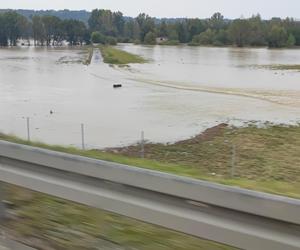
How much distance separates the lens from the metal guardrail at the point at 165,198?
117 inches

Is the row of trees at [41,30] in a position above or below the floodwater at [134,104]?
above

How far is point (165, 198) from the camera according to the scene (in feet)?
11.4

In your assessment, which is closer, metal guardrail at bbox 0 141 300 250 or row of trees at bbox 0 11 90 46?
metal guardrail at bbox 0 141 300 250

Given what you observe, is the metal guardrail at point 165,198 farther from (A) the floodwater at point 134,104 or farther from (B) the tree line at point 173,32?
(B) the tree line at point 173,32

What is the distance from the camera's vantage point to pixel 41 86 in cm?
4997

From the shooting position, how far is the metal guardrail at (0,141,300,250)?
2.97 m

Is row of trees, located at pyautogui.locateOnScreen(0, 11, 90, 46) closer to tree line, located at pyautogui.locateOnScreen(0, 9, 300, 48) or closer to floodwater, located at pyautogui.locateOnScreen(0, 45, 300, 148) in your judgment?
tree line, located at pyautogui.locateOnScreen(0, 9, 300, 48)

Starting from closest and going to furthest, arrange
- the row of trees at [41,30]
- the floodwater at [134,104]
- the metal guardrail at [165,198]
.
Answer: the metal guardrail at [165,198], the floodwater at [134,104], the row of trees at [41,30]

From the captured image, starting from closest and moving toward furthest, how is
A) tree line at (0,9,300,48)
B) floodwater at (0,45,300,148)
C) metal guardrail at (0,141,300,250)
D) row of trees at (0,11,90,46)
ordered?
metal guardrail at (0,141,300,250), floodwater at (0,45,300,148), tree line at (0,9,300,48), row of trees at (0,11,90,46)

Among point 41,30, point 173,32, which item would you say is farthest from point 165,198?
point 41,30

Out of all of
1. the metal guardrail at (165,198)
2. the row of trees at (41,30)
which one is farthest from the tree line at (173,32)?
the metal guardrail at (165,198)

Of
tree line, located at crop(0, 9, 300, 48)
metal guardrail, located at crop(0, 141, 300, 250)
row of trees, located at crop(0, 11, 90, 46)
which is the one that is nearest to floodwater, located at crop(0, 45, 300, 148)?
metal guardrail, located at crop(0, 141, 300, 250)

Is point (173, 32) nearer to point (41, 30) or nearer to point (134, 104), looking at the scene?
point (41, 30)

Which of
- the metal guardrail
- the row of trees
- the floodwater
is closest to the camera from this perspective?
the metal guardrail
